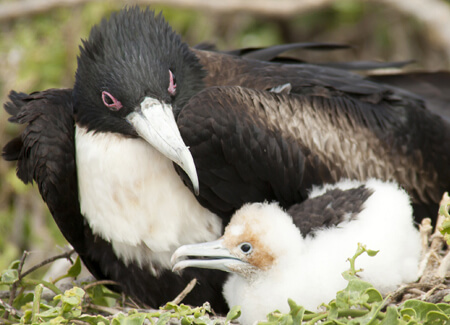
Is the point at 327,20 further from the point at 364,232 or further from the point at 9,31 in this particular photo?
the point at 364,232

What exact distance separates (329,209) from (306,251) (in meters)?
0.21

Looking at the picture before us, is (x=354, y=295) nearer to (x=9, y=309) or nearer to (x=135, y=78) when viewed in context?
(x=135, y=78)

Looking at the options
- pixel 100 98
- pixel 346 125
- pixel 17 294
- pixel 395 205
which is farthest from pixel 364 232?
pixel 17 294

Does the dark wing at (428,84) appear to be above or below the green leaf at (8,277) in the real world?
above

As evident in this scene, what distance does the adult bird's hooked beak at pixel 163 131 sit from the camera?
10.5 ft

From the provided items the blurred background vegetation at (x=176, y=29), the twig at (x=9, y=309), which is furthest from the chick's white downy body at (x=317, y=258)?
the blurred background vegetation at (x=176, y=29)

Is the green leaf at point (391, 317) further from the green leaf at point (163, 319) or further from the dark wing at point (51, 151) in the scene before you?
the dark wing at point (51, 151)

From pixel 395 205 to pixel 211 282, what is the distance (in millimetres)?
977

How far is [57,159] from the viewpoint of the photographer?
11.9ft

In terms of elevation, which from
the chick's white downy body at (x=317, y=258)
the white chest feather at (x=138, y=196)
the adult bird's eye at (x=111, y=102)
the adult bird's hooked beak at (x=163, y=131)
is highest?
the adult bird's eye at (x=111, y=102)

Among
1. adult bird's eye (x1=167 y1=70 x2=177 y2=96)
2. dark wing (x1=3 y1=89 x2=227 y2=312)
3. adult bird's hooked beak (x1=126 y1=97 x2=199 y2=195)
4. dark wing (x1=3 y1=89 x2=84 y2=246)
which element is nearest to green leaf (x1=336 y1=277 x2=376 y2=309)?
adult bird's hooked beak (x1=126 y1=97 x2=199 y2=195)

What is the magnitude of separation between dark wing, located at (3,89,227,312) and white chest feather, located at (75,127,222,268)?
0.10 meters

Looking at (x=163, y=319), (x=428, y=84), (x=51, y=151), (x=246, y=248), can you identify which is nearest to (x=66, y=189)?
(x=51, y=151)

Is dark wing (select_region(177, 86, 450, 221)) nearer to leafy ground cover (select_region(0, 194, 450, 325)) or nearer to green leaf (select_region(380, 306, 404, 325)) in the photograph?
leafy ground cover (select_region(0, 194, 450, 325))
